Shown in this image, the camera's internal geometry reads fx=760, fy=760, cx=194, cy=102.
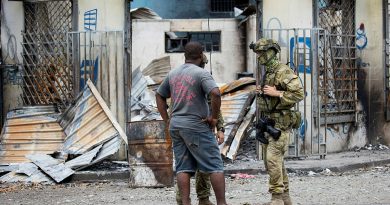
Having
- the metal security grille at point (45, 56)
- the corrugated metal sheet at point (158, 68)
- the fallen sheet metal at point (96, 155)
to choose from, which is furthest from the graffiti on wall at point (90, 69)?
the corrugated metal sheet at point (158, 68)

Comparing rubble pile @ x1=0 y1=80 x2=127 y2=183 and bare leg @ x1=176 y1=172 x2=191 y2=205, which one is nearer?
bare leg @ x1=176 y1=172 x2=191 y2=205

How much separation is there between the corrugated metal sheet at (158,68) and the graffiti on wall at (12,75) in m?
6.20

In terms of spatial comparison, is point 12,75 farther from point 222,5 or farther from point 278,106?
point 222,5

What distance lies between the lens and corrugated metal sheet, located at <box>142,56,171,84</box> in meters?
19.2

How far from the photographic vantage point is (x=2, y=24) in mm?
12805

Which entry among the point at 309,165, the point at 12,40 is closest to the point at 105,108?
the point at 12,40

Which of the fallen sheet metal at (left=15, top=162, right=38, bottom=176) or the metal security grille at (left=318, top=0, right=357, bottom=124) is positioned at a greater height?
the metal security grille at (left=318, top=0, right=357, bottom=124)

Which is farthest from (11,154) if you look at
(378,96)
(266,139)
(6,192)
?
(378,96)

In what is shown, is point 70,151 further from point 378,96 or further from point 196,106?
point 378,96

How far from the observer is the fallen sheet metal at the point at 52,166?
11062 mm

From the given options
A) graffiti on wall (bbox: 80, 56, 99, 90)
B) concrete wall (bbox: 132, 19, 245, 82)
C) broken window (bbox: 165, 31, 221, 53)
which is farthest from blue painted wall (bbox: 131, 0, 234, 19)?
graffiti on wall (bbox: 80, 56, 99, 90)

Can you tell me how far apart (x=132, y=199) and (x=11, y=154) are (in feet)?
11.3

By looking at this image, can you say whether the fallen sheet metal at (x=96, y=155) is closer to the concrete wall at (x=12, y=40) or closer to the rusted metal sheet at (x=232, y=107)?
the concrete wall at (x=12, y=40)

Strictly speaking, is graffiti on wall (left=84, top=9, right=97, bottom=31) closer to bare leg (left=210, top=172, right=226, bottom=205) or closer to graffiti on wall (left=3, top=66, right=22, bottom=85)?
graffiti on wall (left=3, top=66, right=22, bottom=85)
